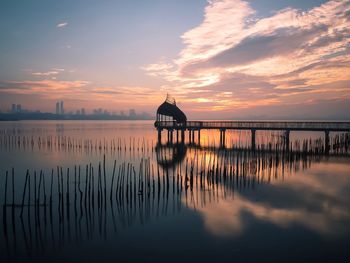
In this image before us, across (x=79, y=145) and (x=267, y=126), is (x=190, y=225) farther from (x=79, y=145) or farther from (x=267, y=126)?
(x=79, y=145)

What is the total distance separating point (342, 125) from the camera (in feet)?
137

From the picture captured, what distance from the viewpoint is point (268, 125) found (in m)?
45.5

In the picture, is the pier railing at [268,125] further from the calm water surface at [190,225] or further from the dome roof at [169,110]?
the calm water surface at [190,225]

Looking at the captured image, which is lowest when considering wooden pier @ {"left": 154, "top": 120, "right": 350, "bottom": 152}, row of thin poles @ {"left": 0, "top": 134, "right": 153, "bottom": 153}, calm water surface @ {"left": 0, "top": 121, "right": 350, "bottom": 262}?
calm water surface @ {"left": 0, "top": 121, "right": 350, "bottom": 262}

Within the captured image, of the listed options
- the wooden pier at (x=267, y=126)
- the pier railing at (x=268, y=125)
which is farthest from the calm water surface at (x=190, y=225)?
the pier railing at (x=268, y=125)

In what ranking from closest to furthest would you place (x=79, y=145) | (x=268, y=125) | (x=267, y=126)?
(x=267, y=126), (x=268, y=125), (x=79, y=145)

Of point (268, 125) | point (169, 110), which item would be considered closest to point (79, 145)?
point (169, 110)

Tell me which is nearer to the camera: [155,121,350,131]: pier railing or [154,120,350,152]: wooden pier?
[154,120,350,152]: wooden pier

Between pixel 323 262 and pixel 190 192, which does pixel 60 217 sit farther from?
pixel 323 262

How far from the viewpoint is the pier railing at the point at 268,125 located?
40156mm

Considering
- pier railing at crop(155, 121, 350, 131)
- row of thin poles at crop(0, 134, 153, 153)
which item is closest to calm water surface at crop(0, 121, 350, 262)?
pier railing at crop(155, 121, 350, 131)

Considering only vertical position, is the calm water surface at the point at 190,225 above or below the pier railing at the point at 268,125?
below

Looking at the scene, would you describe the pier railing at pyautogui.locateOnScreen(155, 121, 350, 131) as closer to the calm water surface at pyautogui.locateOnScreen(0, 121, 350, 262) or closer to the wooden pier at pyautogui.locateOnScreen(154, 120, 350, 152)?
the wooden pier at pyautogui.locateOnScreen(154, 120, 350, 152)

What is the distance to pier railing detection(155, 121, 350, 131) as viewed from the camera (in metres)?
40.2
